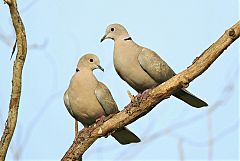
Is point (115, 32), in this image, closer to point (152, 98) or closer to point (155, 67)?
point (155, 67)

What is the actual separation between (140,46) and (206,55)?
170 centimetres

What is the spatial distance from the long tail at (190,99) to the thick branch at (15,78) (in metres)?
1.69

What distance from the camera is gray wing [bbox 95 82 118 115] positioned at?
5.86m

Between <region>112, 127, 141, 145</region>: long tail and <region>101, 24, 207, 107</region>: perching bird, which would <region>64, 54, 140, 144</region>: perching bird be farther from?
<region>101, 24, 207, 107</region>: perching bird

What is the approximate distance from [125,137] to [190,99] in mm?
733

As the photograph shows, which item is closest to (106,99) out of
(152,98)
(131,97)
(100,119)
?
(100,119)

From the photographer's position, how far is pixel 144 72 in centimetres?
598

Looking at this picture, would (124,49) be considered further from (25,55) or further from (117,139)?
(25,55)

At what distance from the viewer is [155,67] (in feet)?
19.5

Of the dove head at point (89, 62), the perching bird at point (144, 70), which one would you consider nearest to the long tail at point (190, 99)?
the perching bird at point (144, 70)

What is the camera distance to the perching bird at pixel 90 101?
587cm

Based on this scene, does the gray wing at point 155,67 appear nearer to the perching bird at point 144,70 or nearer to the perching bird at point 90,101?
the perching bird at point 144,70

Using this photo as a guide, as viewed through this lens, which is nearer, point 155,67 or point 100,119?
point 100,119

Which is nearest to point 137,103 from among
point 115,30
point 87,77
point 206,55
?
point 206,55
